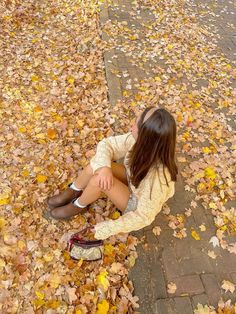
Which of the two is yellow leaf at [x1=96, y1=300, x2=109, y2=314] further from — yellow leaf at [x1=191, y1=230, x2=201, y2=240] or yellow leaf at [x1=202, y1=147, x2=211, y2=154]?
yellow leaf at [x1=202, y1=147, x2=211, y2=154]

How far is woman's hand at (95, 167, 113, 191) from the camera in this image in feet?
9.38

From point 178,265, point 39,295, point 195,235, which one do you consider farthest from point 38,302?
point 195,235

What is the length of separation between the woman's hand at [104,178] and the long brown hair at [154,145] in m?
0.21

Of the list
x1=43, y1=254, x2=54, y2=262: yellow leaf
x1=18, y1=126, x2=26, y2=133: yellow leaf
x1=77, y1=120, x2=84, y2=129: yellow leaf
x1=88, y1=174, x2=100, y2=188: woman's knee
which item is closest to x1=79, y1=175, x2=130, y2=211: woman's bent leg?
x1=88, y1=174, x2=100, y2=188: woman's knee

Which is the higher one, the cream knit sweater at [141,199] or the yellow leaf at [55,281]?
the cream knit sweater at [141,199]

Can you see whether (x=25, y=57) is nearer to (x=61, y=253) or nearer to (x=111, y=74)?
(x=111, y=74)

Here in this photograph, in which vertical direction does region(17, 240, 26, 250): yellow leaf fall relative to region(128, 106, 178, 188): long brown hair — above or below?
below

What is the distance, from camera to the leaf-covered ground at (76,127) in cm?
314

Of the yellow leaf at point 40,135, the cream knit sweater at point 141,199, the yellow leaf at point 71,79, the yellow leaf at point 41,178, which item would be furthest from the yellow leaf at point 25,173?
the yellow leaf at point 71,79

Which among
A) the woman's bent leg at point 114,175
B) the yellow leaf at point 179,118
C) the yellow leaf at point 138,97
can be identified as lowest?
the yellow leaf at point 179,118

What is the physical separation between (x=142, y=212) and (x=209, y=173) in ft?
5.36

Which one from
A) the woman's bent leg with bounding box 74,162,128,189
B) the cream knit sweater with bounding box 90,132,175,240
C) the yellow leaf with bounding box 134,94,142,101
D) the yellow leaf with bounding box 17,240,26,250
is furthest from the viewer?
the yellow leaf with bounding box 134,94,142,101

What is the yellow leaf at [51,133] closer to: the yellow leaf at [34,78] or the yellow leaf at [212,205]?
the yellow leaf at [34,78]

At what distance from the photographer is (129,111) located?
15.9 feet
